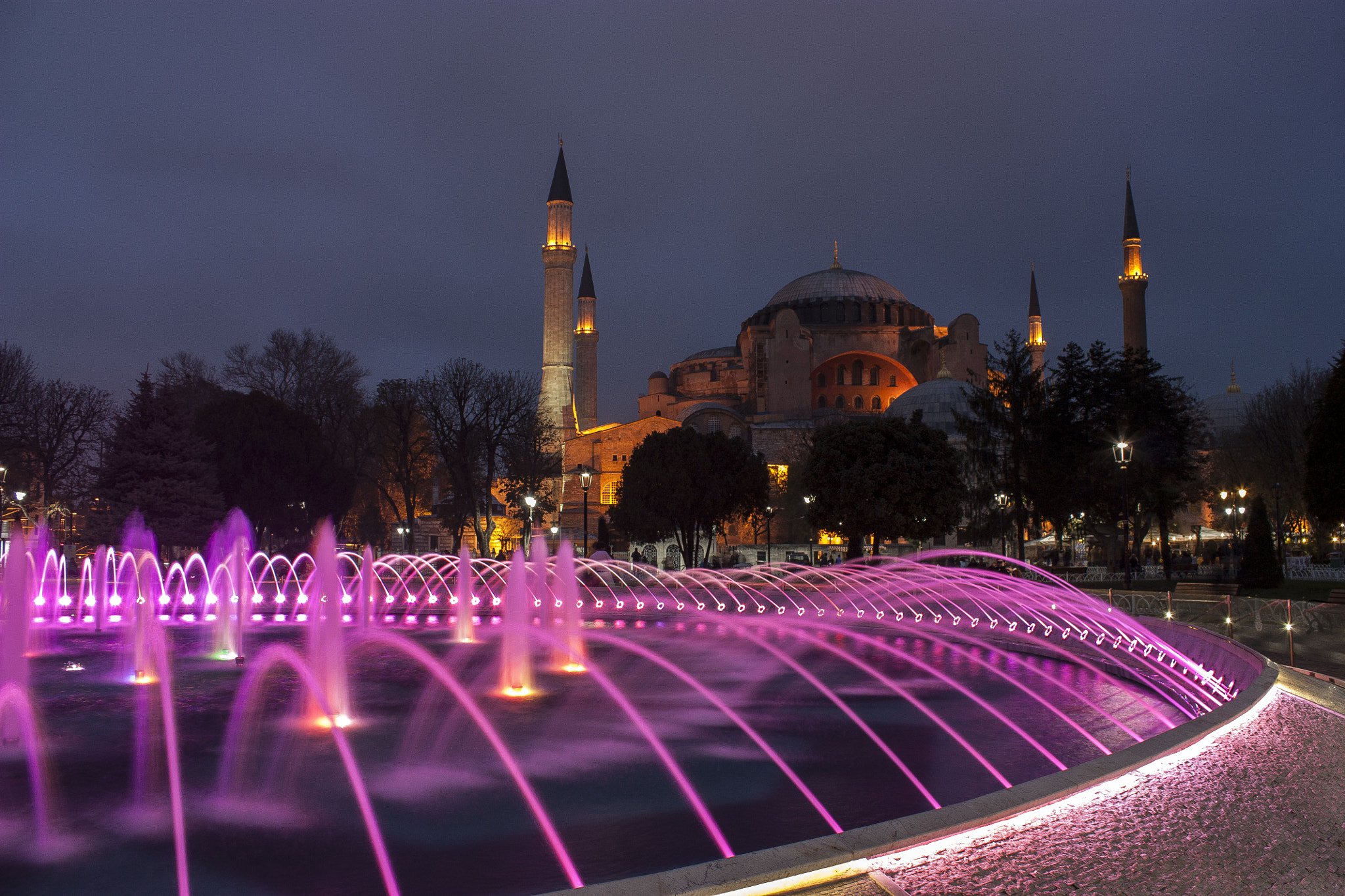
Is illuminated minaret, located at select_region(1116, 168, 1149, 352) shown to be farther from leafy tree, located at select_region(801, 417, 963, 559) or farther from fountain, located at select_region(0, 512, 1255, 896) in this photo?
fountain, located at select_region(0, 512, 1255, 896)

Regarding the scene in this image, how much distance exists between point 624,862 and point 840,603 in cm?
1734

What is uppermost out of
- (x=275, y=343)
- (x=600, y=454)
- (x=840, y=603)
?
(x=275, y=343)

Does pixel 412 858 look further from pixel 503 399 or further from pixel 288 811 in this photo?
pixel 503 399

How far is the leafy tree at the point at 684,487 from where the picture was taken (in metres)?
34.0

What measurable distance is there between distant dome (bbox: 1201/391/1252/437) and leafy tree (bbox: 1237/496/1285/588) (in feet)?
171

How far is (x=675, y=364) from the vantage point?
86938mm

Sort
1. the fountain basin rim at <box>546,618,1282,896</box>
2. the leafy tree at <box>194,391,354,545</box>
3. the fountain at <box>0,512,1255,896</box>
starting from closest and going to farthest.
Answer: the fountain basin rim at <box>546,618,1282,896</box>, the fountain at <box>0,512,1255,896</box>, the leafy tree at <box>194,391,354,545</box>

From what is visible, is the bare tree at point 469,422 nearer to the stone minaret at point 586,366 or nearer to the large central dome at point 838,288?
the stone minaret at point 586,366

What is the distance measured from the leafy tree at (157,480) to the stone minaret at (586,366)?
39946 mm

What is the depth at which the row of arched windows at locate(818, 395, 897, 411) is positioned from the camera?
74500 millimetres

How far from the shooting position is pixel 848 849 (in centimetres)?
388

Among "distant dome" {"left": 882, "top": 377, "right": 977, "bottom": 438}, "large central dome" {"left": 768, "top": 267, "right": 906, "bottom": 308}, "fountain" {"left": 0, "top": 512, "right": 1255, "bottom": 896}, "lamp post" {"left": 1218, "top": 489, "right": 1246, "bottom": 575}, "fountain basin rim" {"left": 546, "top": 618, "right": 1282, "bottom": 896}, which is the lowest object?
"fountain" {"left": 0, "top": 512, "right": 1255, "bottom": 896}

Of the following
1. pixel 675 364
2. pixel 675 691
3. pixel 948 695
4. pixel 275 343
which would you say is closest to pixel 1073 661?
pixel 948 695

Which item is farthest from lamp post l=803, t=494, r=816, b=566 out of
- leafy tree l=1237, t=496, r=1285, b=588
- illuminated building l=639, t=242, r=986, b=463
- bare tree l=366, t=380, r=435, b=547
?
bare tree l=366, t=380, r=435, b=547
